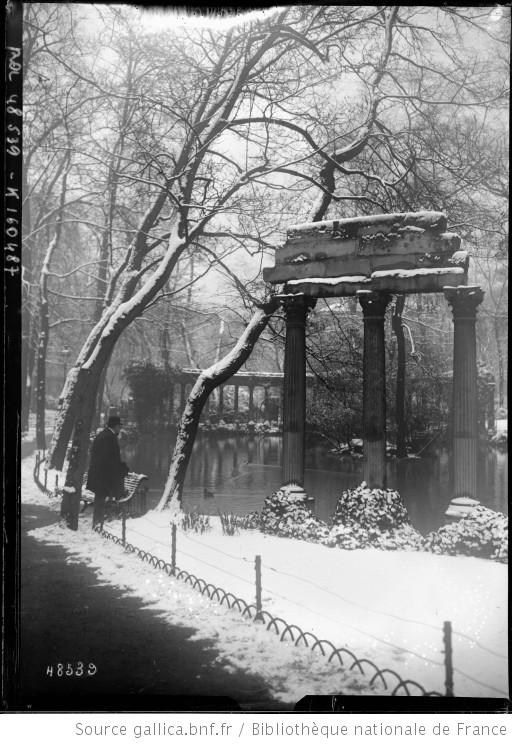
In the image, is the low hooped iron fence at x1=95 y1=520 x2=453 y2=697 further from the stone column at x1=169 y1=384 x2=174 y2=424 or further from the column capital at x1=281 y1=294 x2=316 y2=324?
the column capital at x1=281 y1=294 x2=316 y2=324

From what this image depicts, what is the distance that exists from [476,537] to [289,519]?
5.72ft

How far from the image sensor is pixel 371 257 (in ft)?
18.6

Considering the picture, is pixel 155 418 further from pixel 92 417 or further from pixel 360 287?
pixel 360 287

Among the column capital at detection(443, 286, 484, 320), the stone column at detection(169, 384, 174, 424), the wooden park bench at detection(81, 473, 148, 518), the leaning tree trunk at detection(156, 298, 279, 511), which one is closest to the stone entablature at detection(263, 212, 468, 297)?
the column capital at detection(443, 286, 484, 320)

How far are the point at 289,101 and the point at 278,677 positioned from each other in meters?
5.45

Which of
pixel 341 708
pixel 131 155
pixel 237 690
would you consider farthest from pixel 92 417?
pixel 341 708

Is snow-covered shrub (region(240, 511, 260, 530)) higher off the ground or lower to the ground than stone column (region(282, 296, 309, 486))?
lower

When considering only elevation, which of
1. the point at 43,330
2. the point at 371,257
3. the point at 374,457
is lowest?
the point at 374,457

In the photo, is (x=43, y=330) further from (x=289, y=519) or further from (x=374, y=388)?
(x=374, y=388)

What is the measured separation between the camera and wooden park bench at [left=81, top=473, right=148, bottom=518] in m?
5.67

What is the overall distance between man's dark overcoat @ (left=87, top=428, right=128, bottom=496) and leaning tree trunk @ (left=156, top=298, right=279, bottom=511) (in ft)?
1.71

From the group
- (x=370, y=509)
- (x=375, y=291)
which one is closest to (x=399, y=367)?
(x=375, y=291)

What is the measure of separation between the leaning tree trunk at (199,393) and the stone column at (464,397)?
6.50ft

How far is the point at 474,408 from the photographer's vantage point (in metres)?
5.25
